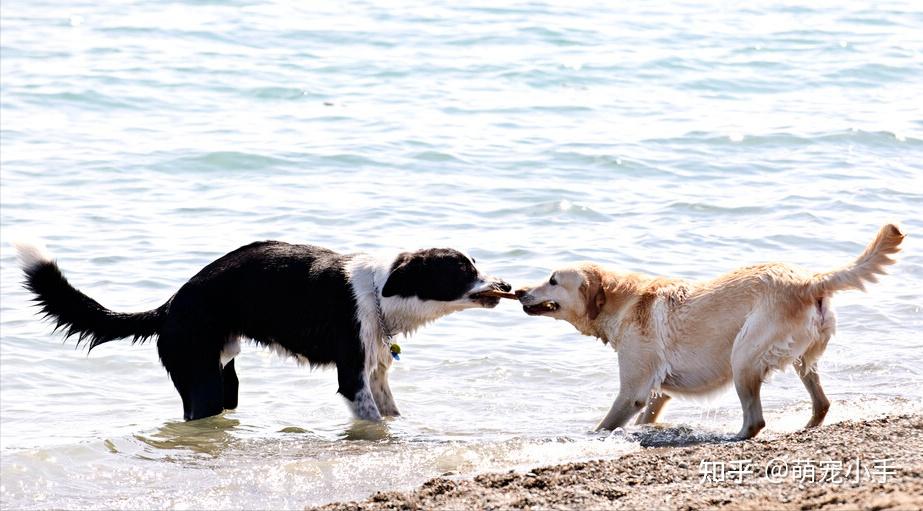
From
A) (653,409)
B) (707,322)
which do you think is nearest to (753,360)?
(707,322)

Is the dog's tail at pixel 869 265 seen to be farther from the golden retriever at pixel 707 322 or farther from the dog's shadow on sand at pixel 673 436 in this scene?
the dog's shadow on sand at pixel 673 436

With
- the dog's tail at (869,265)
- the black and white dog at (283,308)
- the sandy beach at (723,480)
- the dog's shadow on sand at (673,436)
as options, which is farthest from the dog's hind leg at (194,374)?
the dog's tail at (869,265)

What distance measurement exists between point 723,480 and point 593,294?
2.07 meters

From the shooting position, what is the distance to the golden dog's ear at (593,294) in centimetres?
730

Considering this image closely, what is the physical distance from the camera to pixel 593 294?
288 inches

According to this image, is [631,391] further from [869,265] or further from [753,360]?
[869,265]

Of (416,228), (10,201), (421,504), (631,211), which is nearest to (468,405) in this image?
(421,504)

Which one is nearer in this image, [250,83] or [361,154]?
[361,154]

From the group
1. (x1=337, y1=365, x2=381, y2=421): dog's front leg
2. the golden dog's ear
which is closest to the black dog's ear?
(x1=337, y1=365, x2=381, y2=421): dog's front leg

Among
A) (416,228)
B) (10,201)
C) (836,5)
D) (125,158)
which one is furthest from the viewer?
(836,5)

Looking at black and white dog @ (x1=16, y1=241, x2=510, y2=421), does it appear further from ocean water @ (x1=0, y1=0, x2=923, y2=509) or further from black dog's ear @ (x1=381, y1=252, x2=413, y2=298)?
ocean water @ (x1=0, y1=0, x2=923, y2=509)

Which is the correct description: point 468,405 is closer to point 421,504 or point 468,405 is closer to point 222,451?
point 222,451

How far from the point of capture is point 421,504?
5.30m

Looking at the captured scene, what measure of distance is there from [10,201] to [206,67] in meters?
6.83
